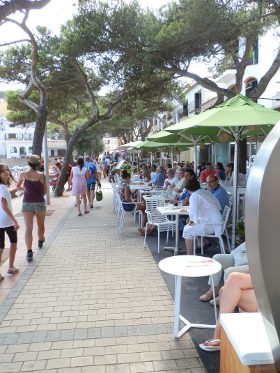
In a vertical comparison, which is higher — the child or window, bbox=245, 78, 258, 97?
window, bbox=245, 78, 258, 97

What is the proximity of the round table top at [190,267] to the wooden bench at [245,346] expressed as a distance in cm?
81

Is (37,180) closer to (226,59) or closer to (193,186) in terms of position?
(193,186)

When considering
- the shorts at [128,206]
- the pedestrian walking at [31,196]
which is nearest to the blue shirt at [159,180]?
the shorts at [128,206]

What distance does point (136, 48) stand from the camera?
11.3 meters

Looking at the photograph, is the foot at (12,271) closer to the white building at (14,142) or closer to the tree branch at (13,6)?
the tree branch at (13,6)

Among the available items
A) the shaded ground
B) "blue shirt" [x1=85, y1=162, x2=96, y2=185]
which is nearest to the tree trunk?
"blue shirt" [x1=85, y1=162, x2=96, y2=185]

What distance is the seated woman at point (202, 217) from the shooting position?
519 centimetres

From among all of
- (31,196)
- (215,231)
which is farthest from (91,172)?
(215,231)

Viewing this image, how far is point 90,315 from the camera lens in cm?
387

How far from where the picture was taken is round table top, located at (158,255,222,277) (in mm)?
3084

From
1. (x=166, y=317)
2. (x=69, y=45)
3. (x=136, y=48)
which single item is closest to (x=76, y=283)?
(x=166, y=317)

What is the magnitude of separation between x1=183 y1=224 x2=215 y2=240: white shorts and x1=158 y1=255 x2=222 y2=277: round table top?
5.66ft

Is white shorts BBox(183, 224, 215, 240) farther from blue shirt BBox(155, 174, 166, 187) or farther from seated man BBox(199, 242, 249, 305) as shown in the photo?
blue shirt BBox(155, 174, 166, 187)

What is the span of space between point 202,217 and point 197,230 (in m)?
0.21
